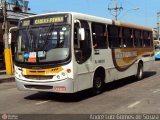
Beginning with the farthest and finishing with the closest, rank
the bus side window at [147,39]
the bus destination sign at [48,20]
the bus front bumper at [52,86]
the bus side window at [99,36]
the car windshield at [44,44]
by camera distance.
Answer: the bus side window at [147,39] → the bus side window at [99,36] → the bus destination sign at [48,20] → the car windshield at [44,44] → the bus front bumper at [52,86]

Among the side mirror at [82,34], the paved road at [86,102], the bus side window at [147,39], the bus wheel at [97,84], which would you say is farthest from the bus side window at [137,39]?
the side mirror at [82,34]

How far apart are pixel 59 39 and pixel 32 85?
1725 mm

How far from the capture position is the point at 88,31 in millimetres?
12602

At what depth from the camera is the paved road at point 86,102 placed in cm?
1016

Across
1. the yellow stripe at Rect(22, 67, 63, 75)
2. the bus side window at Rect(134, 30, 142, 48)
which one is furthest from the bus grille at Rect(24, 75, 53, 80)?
the bus side window at Rect(134, 30, 142, 48)

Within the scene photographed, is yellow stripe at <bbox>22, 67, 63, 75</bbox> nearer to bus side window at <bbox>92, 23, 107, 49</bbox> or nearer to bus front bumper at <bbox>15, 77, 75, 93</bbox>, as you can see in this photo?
bus front bumper at <bbox>15, 77, 75, 93</bbox>

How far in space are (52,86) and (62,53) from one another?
105cm

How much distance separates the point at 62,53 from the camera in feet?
37.0

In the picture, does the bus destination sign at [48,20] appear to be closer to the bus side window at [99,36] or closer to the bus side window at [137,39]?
the bus side window at [99,36]

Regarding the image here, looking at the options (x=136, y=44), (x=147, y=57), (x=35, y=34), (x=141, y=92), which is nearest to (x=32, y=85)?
(x=35, y=34)

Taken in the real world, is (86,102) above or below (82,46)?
below

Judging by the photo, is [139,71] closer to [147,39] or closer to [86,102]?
[147,39]

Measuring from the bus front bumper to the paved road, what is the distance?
42 cm

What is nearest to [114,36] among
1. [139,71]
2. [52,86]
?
[139,71]
